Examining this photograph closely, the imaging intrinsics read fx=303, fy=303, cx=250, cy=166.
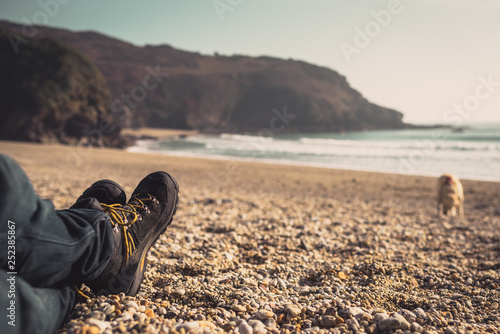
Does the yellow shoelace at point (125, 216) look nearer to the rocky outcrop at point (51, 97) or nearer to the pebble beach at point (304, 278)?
the pebble beach at point (304, 278)

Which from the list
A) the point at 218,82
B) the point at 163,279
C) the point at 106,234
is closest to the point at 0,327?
the point at 106,234

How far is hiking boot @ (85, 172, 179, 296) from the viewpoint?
5.86 ft

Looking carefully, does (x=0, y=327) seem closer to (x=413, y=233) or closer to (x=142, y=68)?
(x=413, y=233)

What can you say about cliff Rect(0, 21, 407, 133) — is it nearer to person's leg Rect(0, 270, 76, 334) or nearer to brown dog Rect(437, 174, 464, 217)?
brown dog Rect(437, 174, 464, 217)

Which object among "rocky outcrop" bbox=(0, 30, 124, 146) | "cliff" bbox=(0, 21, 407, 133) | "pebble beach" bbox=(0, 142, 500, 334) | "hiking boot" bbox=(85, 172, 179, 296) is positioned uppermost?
"cliff" bbox=(0, 21, 407, 133)

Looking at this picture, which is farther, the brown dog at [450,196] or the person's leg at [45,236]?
the brown dog at [450,196]

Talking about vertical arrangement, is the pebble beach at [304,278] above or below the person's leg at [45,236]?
below

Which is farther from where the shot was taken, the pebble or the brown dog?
the brown dog

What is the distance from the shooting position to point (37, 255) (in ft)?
4.33

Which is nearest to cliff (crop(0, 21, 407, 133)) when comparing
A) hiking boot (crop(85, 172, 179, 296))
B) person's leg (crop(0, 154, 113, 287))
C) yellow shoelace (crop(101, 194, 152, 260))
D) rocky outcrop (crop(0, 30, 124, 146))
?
rocky outcrop (crop(0, 30, 124, 146))

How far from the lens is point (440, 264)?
311cm

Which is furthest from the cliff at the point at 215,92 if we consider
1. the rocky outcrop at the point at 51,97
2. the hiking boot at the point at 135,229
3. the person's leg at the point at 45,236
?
the person's leg at the point at 45,236

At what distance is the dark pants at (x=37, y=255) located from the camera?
1228 millimetres

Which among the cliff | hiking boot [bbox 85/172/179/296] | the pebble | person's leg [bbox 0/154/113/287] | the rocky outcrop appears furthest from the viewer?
the cliff
